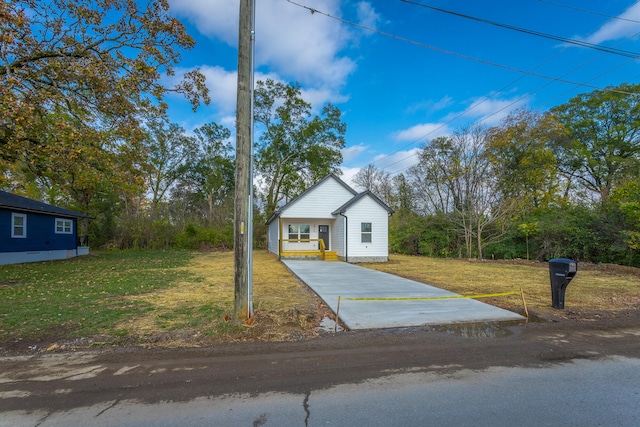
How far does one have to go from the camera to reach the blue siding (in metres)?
15.6

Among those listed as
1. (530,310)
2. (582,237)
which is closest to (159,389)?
(530,310)

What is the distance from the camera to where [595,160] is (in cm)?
2397

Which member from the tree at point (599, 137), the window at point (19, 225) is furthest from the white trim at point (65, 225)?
the tree at point (599, 137)

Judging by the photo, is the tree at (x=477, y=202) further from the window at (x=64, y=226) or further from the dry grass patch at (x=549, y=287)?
the window at (x=64, y=226)

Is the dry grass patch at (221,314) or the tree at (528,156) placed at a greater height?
the tree at (528,156)

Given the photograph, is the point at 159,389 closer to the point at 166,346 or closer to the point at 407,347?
the point at 166,346

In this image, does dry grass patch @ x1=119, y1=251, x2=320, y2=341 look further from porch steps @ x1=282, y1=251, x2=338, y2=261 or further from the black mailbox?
porch steps @ x1=282, y1=251, x2=338, y2=261

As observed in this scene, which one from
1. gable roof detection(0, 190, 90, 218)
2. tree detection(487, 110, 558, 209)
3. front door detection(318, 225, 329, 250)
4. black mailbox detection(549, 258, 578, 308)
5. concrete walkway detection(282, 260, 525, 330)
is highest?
tree detection(487, 110, 558, 209)

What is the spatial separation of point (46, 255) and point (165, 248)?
32.7 feet

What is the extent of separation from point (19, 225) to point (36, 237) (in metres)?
1.30

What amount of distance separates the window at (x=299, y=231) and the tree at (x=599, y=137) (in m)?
20.1

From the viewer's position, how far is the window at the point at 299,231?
21289 mm

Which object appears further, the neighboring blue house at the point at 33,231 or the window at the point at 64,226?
the window at the point at 64,226

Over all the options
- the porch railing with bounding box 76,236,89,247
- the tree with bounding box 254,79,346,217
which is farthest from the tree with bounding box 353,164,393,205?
the porch railing with bounding box 76,236,89,247
